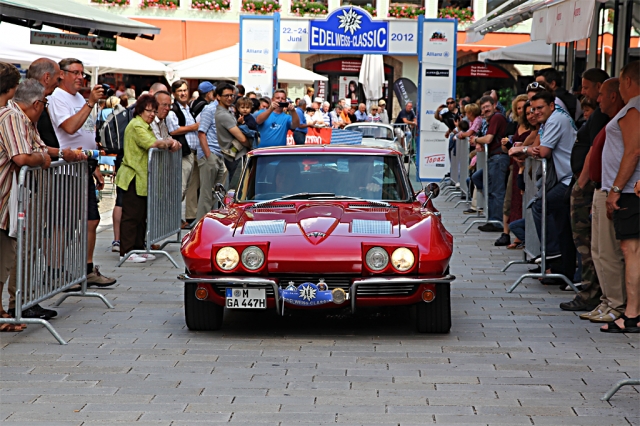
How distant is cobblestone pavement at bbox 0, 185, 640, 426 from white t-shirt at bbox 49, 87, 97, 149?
1.40 m

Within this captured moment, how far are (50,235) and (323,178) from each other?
88.5 inches

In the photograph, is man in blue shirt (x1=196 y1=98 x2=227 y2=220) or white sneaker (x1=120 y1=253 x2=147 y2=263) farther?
man in blue shirt (x1=196 y1=98 x2=227 y2=220)

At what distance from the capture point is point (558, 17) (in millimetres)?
11414

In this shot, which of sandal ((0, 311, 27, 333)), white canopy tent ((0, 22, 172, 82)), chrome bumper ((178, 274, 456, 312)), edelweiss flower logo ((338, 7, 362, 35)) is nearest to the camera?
chrome bumper ((178, 274, 456, 312))

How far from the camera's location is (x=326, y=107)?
32.3 metres

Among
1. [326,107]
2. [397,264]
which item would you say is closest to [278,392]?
[397,264]

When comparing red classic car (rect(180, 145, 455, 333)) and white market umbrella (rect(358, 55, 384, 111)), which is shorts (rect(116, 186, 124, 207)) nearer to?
red classic car (rect(180, 145, 455, 333))

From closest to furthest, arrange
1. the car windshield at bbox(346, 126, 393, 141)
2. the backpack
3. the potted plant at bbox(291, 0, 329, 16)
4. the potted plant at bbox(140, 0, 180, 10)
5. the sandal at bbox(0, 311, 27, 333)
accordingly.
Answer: the sandal at bbox(0, 311, 27, 333), the backpack, the car windshield at bbox(346, 126, 393, 141), the potted plant at bbox(140, 0, 180, 10), the potted plant at bbox(291, 0, 329, 16)

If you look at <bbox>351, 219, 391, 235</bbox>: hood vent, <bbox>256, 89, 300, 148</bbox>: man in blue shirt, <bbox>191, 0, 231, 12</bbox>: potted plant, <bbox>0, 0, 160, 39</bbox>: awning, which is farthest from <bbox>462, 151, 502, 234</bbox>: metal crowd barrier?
<bbox>191, 0, 231, 12</bbox>: potted plant

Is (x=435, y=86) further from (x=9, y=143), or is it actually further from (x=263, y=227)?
(x=9, y=143)

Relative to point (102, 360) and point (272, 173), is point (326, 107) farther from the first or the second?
point (102, 360)

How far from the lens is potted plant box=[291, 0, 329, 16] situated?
41281 mm

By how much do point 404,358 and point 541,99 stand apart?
173 inches

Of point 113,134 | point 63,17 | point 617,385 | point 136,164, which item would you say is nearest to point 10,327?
point 136,164
